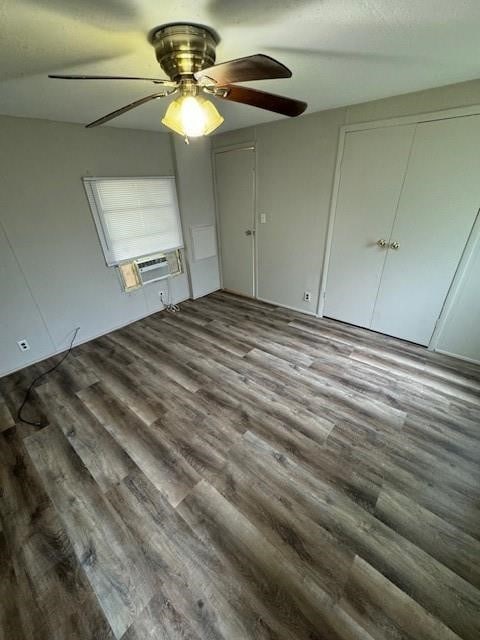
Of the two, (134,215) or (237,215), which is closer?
(134,215)

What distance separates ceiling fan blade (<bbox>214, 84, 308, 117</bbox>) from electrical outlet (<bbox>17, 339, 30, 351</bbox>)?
9.03 feet

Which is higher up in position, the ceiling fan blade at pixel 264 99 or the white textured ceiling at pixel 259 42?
the white textured ceiling at pixel 259 42

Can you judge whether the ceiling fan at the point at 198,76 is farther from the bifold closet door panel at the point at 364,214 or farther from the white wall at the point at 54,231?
the white wall at the point at 54,231

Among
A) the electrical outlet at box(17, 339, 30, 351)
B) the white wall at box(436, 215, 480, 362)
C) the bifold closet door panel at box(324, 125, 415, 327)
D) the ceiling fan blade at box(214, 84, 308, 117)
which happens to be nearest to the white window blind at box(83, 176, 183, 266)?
the electrical outlet at box(17, 339, 30, 351)

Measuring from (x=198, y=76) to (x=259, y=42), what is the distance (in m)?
0.43

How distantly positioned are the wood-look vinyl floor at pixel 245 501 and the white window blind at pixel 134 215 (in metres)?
1.47

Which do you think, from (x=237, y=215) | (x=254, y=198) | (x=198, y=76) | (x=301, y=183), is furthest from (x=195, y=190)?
(x=198, y=76)

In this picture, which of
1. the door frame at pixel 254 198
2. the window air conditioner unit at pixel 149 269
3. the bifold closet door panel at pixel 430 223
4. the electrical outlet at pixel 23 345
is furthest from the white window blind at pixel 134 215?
the bifold closet door panel at pixel 430 223

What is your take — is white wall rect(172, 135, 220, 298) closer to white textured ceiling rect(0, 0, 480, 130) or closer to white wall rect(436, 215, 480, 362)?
white textured ceiling rect(0, 0, 480, 130)

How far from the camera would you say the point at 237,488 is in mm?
1445

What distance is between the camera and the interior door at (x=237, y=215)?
3.20m

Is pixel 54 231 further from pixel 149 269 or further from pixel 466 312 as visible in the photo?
pixel 466 312

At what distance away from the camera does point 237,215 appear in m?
3.51

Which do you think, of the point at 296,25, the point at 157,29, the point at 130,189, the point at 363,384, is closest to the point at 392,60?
the point at 296,25
